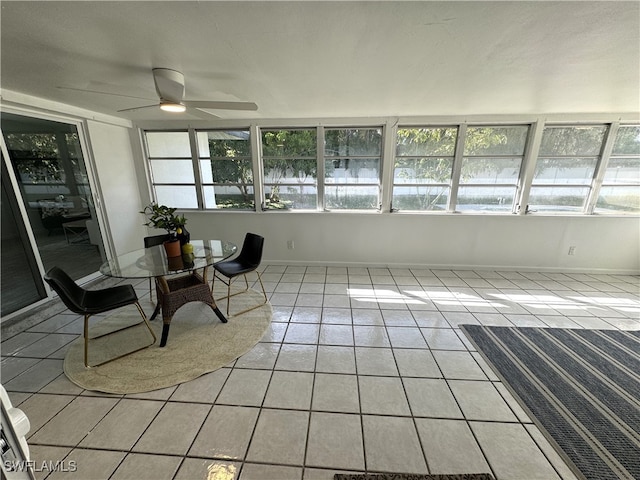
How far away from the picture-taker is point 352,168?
145 inches

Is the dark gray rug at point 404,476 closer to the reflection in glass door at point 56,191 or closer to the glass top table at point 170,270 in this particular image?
the glass top table at point 170,270

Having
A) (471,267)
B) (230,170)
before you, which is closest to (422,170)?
(471,267)

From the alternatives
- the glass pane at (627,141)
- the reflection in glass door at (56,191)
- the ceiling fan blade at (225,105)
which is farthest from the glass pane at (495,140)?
the reflection in glass door at (56,191)

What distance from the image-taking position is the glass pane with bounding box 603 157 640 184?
332 cm

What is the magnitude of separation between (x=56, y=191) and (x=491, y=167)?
5592 mm

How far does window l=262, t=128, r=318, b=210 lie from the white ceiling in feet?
3.62

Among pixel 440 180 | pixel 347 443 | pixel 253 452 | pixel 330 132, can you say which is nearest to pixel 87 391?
pixel 253 452

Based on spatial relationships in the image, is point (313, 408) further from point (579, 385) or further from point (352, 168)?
point (352, 168)

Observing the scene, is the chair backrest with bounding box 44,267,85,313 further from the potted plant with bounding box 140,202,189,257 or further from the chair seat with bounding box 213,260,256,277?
the chair seat with bounding box 213,260,256,277

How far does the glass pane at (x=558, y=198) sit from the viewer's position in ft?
11.5

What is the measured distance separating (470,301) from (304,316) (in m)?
1.93

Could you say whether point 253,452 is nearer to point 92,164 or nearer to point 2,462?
point 2,462

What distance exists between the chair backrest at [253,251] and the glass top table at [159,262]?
0.83ft

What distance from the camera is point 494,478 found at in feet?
3.95
